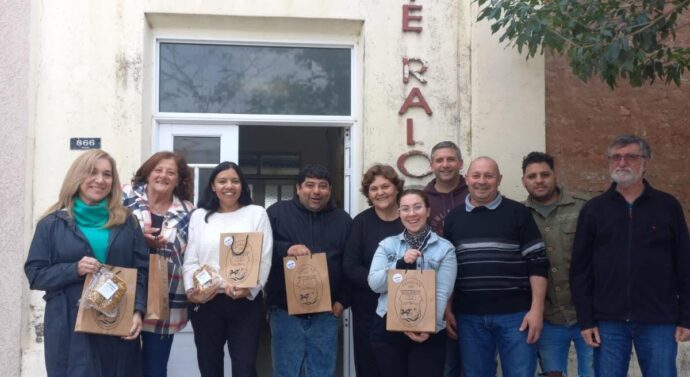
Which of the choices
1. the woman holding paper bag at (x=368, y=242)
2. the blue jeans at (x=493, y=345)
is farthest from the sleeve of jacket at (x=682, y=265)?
the woman holding paper bag at (x=368, y=242)

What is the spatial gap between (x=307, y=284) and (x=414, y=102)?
7.21 ft

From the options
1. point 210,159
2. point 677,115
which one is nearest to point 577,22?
point 677,115

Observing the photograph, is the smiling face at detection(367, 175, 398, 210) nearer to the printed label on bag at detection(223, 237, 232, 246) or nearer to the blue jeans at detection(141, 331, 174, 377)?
the printed label on bag at detection(223, 237, 232, 246)

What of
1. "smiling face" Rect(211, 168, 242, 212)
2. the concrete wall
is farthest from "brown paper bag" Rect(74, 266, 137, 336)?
the concrete wall

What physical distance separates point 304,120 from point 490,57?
1.73m

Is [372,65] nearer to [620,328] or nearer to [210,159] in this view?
[210,159]

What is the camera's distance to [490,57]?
22.2 feet

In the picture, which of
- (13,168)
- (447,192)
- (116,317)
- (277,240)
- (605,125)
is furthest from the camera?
(605,125)

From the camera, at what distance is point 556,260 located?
524 cm

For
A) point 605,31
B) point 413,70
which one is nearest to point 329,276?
point 413,70

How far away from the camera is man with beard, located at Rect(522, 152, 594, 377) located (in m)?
5.20

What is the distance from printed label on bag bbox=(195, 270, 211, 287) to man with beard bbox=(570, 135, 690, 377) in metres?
2.34

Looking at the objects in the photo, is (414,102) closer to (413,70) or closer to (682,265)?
(413,70)

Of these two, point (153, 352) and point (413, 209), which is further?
point (153, 352)
